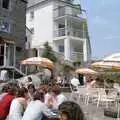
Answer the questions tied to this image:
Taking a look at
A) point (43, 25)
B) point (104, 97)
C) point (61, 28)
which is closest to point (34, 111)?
point (104, 97)

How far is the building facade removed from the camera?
34062mm

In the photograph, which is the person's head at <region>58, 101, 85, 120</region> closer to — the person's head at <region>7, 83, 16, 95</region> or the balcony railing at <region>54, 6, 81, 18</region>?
the person's head at <region>7, 83, 16, 95</region>

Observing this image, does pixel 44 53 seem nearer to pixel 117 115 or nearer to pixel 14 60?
pixel 14 60

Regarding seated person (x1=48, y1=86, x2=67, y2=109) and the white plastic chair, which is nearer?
seated person (x1=48, y1=86, x2=67, y2=109)

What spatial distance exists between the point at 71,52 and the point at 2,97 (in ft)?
120

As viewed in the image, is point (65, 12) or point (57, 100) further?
point (65, 12)

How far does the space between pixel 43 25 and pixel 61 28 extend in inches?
122

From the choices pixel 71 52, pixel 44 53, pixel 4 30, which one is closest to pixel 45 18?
pixel 71 52

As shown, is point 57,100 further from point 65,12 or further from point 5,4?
point 65,12

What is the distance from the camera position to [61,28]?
46125 millimetres

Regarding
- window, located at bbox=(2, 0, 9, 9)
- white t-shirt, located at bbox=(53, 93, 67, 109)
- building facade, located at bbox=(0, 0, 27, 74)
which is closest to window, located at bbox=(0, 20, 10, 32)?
building facade, located at bbox=(0, 0, 27, 74)

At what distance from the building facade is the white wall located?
9240mm

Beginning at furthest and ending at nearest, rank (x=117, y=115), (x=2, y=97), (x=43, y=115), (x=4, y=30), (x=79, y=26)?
(x=79, y=26) < (x=4, y=30) < (x=117, y=115) < (x=2, y=97) < (x=43, y=115)

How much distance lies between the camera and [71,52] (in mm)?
45781
